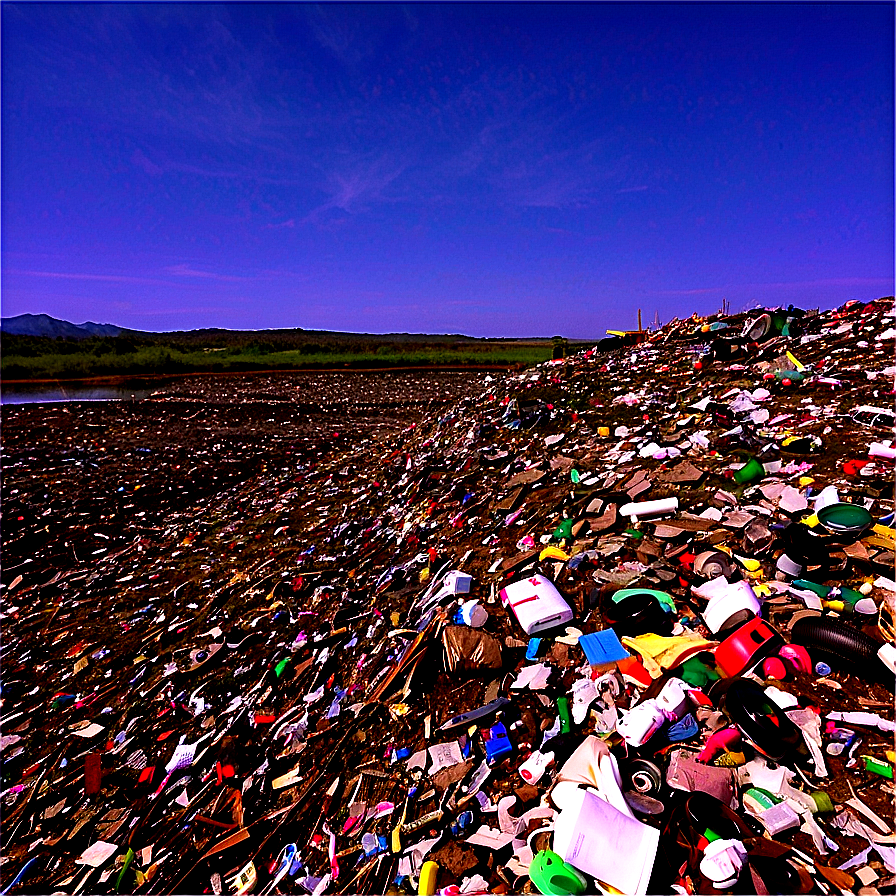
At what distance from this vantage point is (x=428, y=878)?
1.76 meters

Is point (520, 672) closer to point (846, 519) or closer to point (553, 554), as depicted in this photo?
point (553, 554)

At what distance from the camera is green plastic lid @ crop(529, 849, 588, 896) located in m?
1.56

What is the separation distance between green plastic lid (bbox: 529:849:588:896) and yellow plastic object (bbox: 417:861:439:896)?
1.28 ft

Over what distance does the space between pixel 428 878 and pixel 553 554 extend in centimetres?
194

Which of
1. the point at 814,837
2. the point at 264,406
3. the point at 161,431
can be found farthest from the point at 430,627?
the point at 264,406

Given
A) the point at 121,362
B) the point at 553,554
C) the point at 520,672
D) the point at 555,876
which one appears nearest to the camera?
the point at 555,876

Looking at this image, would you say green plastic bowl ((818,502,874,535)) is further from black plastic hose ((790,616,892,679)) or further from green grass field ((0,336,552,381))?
green grass field ((0,336,552,381))

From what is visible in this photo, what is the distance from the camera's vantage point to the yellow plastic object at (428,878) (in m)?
1.73

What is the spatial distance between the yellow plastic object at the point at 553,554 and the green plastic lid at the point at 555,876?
1.76 m

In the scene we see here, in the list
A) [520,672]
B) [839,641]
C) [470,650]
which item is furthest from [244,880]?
[839,641]

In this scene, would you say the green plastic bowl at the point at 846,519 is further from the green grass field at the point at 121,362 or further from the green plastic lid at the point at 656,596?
the green grass field at the point at 121,362

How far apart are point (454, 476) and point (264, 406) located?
11961 mm

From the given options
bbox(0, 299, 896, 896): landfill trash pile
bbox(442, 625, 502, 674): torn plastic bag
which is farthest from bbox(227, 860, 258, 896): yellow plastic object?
bbox(442, 625, 502, 674): torn plastic bag

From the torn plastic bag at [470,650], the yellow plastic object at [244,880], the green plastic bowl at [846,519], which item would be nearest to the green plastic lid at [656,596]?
the torn plastic bag at [470,650]
